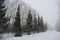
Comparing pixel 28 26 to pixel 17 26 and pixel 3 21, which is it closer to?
pixel 17 26

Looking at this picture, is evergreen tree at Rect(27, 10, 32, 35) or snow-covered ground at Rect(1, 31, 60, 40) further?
evergreen tree at Rect(27, 10, 32, 35)

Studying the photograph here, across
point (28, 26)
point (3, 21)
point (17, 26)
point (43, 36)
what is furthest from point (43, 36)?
point (3, 21)

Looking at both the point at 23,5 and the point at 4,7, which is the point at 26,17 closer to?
the point at 23,5

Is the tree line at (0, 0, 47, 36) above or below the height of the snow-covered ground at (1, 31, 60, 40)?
above

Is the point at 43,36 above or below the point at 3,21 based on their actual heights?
below

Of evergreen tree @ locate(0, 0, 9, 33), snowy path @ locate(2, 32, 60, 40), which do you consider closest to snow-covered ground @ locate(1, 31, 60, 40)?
snowy path @ locate(2, 32, 60, 40)

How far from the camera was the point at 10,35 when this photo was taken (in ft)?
5.11

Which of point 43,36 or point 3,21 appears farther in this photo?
point 3,21

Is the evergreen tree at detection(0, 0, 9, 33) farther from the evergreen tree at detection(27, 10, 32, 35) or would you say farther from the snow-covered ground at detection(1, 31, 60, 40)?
the evergreen tree at detection(27, 10, 32, 35)

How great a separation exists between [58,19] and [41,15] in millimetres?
256

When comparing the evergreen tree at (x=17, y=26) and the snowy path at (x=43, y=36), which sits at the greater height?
the evergreen tree at (x=17, y=26)

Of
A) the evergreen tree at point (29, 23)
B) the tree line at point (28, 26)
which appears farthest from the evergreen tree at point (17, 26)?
the evergreen tree at point (29, 23)

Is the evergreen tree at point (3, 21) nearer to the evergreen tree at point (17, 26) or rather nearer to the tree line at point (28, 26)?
the tree line at point (28, 26)

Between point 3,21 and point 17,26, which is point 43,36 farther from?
point 3,21
